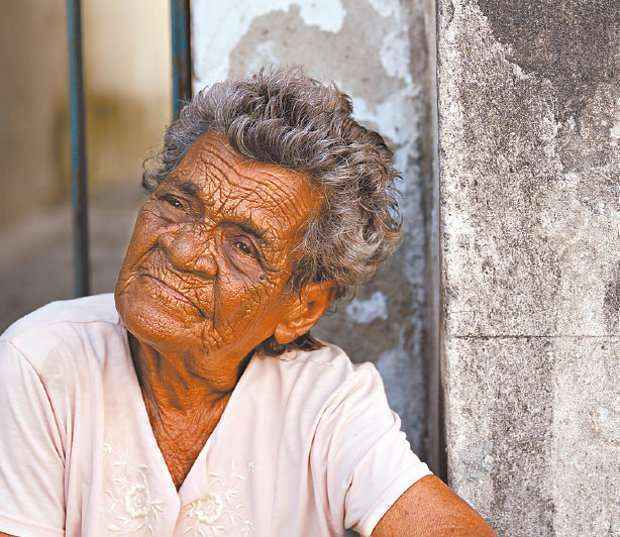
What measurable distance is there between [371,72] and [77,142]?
0.90 m

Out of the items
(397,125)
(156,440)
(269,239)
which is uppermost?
(397,125)

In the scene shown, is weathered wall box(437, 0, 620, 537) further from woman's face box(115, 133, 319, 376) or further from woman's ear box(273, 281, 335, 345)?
woman's face box(115, 133, 319, 376)

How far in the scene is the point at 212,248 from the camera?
180 centimetres

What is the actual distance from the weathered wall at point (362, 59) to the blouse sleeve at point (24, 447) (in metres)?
0.96

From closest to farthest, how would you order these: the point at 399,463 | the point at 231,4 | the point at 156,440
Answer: the point at 399,463 → the point at 156,440 → the point at 231,4

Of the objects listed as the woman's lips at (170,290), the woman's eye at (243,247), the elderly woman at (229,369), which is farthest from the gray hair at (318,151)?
the woman's lips at (170,290)

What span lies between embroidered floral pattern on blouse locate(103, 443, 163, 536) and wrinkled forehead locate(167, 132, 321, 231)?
2.02 feet

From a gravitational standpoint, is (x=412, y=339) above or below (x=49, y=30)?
below

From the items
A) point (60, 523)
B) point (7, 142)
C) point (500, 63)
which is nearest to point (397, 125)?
point (500, 63)

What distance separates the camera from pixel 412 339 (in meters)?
2.56

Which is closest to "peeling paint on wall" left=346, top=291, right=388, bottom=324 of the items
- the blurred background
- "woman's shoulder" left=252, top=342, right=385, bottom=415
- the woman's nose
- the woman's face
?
"woman's shoulder" left=252, top=342, right=385, bottom=415

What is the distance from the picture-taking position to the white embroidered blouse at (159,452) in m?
1.80

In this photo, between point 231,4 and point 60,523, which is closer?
point 60,523

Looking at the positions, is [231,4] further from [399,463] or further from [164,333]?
[399,463]
